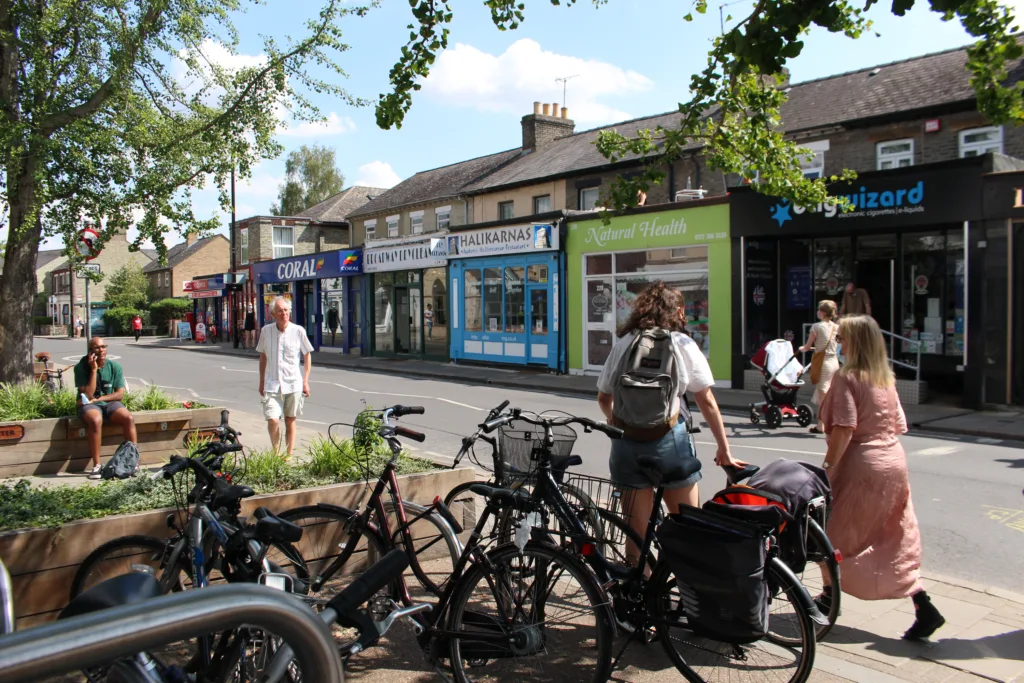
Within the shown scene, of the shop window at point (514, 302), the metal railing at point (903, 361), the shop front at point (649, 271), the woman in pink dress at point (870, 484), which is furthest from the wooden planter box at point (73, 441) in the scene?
the shop window at point (514, 302)

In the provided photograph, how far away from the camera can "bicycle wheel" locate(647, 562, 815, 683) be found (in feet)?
11.0

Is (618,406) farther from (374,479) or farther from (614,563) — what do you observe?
(374,479)

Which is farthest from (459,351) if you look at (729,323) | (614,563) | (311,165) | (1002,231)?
(311,165)

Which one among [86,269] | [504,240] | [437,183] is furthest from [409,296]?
[86,269]

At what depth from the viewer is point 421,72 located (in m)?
5.91

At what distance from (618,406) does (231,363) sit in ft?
80.3

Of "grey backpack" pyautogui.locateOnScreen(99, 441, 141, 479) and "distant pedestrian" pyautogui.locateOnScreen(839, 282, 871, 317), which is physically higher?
"distant pedestrian" pyautogui.locateOnScreen(839, 282, 871, 317)

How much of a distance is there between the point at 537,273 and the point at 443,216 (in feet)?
34.6

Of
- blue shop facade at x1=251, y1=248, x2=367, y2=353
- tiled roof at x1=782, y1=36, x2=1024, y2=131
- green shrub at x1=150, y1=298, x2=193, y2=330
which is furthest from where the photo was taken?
green shrub at x1=150, y1=298, x2=193, y2=330

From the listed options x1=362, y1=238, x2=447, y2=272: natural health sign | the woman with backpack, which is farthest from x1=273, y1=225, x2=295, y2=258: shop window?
the woman with backpack

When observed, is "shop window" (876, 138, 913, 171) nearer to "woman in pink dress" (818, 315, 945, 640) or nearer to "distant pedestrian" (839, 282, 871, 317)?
"distant pedestrian" (839, 282, 871, 317)

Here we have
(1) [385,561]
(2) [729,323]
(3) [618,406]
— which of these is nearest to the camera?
(1) [385,561]

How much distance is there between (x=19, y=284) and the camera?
33.2ft

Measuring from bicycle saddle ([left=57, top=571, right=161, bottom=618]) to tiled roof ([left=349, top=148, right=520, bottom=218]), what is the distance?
95.0 ft
